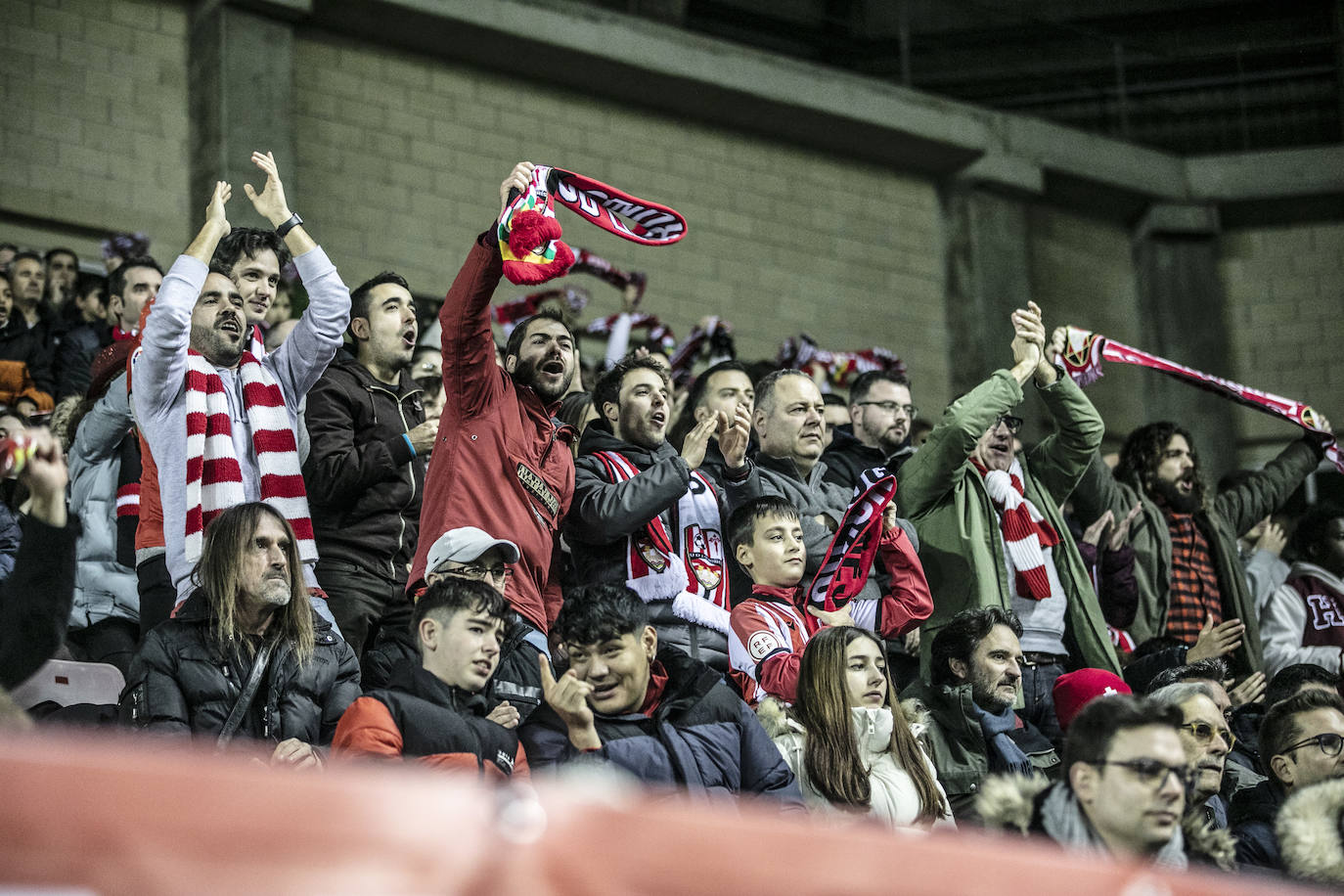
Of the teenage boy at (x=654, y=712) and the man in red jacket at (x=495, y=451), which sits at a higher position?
the man in red jacket at (x=495, y=451)

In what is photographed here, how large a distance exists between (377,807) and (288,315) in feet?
18.2

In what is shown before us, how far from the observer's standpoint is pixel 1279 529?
7871 mm

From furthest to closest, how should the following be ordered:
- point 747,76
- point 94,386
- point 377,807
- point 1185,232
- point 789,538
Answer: point 1185,232 < point 747,76 < point 94,386 < point 789,538 < point 377,807

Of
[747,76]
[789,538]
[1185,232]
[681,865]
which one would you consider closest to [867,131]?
[747,76]

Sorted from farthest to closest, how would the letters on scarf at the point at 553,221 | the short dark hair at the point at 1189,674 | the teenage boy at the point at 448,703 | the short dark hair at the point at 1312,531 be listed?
the short dark hair at the point at 1312,531, the short dark hair at the point at 1189,674, the letters on scarf at the point at 553,221, the teenage boy at the point at 448,703

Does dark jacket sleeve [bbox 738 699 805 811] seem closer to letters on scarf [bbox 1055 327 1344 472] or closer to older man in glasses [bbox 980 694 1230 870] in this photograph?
older man in glasses [bbox 980 694 1230 870]

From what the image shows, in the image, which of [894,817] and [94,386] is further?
[94,386]

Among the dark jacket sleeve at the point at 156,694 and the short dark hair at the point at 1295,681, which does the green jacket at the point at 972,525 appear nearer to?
the short dark hair at the point at 1295,681

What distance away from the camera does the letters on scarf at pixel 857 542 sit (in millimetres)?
5227

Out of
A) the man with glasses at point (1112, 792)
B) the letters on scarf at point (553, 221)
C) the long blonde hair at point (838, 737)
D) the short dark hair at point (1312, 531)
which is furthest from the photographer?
the short dark hair at point (1312, 531)

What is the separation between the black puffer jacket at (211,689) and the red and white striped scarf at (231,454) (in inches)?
18.9

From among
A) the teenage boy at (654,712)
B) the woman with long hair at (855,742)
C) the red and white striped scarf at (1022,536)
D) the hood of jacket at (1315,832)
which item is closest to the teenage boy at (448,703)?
the teenage boy at (654,712)

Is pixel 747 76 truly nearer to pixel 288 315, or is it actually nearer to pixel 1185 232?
pixel 1185 232

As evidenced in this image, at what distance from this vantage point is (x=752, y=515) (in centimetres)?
514
